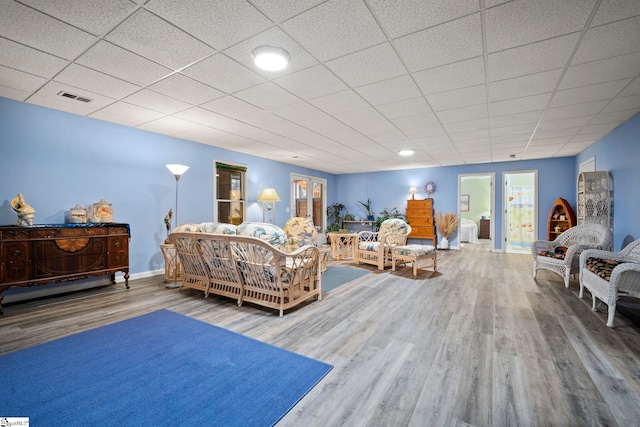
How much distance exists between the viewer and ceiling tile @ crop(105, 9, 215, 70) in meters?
1.94

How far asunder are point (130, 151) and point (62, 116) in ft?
2.88

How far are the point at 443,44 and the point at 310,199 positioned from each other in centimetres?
689

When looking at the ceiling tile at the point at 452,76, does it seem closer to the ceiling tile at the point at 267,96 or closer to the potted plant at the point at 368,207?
the ceiling tile at the point at 267,96

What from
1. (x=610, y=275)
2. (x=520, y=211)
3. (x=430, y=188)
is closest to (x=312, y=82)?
(x=610, y=275)

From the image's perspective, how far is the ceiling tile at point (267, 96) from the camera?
295 cm

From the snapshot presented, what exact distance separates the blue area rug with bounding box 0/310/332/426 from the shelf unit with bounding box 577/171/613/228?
5382mm

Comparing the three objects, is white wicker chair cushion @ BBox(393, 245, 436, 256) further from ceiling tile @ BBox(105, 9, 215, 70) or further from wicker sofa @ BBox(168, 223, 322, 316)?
ceiling tile @ BBox(105, 9, 215, 70)

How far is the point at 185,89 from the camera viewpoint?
9.83 ft

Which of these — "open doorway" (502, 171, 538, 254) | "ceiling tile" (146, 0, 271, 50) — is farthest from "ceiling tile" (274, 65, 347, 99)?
"open doorway" (502, 171, 538, 254)

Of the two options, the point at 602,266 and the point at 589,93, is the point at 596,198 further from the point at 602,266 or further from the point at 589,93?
the point at 589,93

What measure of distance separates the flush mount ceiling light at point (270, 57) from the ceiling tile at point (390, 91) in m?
0.95

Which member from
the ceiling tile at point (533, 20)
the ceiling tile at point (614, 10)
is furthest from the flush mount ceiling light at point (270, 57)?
the ceiling tile at point (614, 10)

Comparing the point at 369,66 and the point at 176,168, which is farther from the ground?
the point at 369,66

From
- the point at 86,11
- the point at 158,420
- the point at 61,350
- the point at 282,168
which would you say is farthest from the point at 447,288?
the point at 282,168
